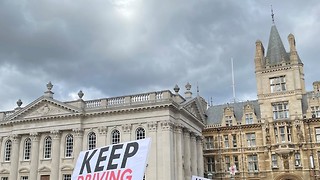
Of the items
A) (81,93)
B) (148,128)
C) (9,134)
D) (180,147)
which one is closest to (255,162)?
(180,147)

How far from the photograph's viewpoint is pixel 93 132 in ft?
137

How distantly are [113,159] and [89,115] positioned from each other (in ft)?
109

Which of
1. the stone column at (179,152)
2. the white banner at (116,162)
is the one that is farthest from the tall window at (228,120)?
the white banner at (116,162)

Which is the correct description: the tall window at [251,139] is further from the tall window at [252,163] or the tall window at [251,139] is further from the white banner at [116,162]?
the white banner at [116,162]

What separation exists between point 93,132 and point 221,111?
72.7 ft

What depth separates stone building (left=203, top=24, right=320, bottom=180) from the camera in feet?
152

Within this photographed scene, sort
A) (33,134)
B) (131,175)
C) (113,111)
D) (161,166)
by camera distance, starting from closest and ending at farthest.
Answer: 1. (131,175)
2. (161,166)
3. (113,111)
4. (33,134)

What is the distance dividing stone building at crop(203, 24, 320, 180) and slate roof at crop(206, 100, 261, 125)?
17 cm

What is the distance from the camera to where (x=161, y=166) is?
38.0m

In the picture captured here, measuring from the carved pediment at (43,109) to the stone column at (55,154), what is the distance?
7.60 ft

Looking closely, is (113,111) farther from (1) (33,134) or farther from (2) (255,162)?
(2) (255,162)

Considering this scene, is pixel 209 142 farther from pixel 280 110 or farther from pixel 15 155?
pixel 15 155

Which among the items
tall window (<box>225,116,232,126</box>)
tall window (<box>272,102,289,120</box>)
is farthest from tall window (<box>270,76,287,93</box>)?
tall window (<box>225,116,232,126</box>)

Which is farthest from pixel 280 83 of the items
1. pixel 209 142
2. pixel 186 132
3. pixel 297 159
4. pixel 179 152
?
pixel 179 152
